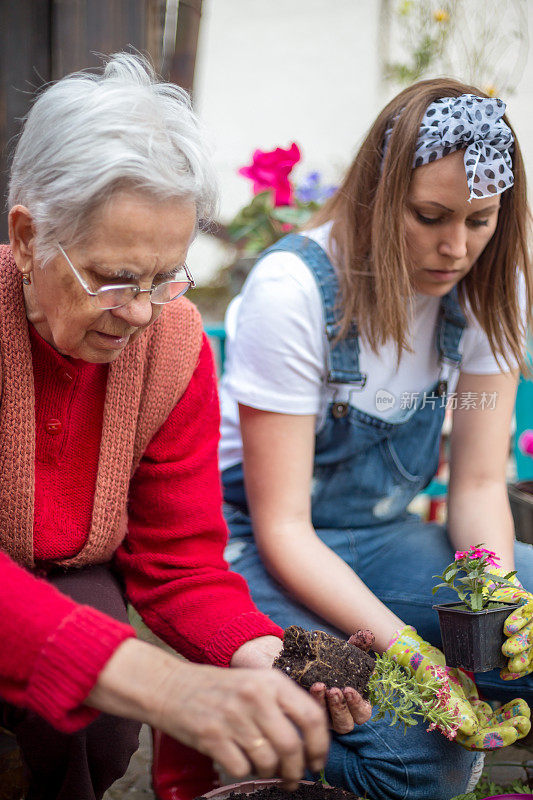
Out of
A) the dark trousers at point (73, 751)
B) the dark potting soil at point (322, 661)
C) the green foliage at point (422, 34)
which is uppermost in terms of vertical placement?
the green foliage at point (422, 34)

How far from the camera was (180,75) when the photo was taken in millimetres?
2785

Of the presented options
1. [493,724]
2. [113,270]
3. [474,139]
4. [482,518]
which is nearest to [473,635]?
[493,724]

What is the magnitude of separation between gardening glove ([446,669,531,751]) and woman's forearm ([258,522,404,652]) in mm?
202

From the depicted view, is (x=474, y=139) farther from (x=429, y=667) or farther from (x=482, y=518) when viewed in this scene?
(x=429, y=667)

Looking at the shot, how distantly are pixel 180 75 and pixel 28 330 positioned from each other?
1.59 meters

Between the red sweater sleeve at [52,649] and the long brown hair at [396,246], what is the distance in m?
1.04

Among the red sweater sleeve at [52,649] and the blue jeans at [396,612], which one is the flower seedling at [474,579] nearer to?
the blue jeans at [396,612]

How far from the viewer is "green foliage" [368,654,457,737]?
58.2 inches

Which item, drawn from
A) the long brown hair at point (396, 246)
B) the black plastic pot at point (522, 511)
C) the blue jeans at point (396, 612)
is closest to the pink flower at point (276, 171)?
the long brown hair at point (396, 246)

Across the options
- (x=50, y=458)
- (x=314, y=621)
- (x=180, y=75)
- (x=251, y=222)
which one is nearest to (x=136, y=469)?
(x=50, y=458)

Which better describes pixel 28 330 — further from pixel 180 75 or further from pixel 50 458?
pixel 180 75

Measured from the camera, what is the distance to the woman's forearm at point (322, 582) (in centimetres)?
180

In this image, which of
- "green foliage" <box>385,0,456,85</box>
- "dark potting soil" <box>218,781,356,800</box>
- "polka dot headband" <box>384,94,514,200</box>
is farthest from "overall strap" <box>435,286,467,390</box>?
"green foliage" <box>385,0,456,85</box>

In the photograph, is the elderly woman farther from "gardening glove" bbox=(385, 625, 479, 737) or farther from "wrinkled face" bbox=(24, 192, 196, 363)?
"gardening glove" bbox=(385, 625, 479, 737)
